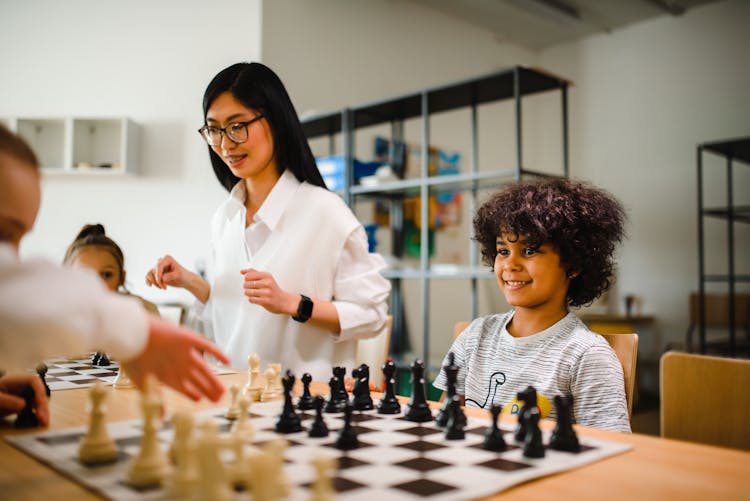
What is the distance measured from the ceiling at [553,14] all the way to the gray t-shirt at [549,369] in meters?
4.33

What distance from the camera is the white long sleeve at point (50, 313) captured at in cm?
61

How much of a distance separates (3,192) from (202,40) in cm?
146

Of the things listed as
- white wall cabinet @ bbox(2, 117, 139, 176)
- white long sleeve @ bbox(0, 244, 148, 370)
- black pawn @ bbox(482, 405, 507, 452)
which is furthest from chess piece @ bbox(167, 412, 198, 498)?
white wall cabinet @ bbox(2, 117, 139, 176)

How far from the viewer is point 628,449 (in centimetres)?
85

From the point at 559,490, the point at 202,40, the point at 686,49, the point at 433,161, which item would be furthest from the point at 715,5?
the point at 559,490

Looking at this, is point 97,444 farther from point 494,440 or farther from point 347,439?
point 494,440

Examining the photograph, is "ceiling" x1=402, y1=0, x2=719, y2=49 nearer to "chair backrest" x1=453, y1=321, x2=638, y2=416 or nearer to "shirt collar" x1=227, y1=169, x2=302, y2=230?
"shirt collar" x1=227, y1=169, x2=302, y2=230

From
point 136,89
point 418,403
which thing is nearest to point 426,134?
point 136,89

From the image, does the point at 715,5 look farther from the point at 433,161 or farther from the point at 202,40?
the point at 202,40

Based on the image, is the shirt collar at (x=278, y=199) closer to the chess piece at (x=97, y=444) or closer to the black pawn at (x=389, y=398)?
the black pawn at (x=389, y=398)

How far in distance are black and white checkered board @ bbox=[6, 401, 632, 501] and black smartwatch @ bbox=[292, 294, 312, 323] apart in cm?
56

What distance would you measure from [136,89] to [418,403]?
1713 millimetres

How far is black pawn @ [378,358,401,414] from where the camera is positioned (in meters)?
1.07

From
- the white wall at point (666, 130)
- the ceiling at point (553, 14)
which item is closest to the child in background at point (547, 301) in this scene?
the ceiling at point (553, 14)
